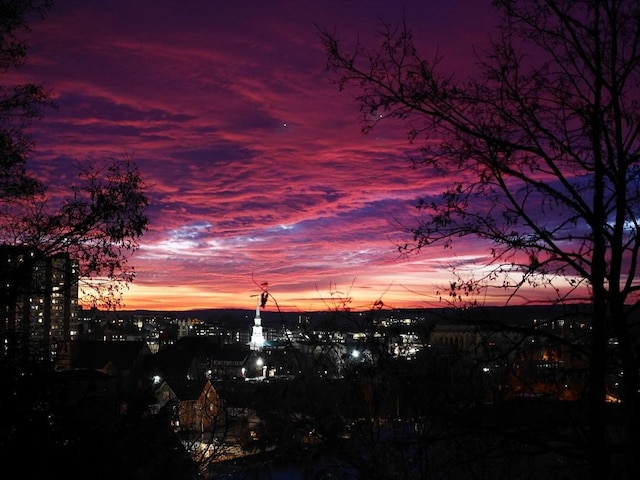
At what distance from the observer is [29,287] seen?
8.38 metres

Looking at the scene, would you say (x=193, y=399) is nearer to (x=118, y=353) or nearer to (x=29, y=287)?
(x=29, y=287)

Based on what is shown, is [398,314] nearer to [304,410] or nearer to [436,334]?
[436,334]

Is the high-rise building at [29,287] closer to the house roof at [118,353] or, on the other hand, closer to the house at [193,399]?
A: the house at [193,399]

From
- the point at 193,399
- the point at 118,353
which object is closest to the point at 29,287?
the point at 193,399

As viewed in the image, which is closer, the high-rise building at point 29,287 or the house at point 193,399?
the high-rise building at point 29,287

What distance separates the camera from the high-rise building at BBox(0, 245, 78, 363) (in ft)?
26.6

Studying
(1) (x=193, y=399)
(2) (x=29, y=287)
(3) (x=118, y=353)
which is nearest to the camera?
(2) (x=29, y=287)

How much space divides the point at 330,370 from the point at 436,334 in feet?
5.76

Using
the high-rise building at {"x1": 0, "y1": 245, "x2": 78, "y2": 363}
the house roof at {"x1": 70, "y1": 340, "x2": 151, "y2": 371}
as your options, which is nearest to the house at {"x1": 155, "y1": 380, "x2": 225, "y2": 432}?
the high-rise building at {"x1": 0, "y1": 245, "x2": 78, "y2": 363}

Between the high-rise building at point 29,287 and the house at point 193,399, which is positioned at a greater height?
the high-rise building at point 29,287

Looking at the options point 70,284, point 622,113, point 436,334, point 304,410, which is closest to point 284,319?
point 304,410

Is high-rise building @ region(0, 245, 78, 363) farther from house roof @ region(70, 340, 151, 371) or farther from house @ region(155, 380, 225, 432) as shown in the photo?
house roof @ region(70, 340, 151, 371)

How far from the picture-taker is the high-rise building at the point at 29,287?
26.6 ft

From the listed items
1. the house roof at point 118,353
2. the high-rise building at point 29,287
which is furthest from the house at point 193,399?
the house roof at point 118,353
